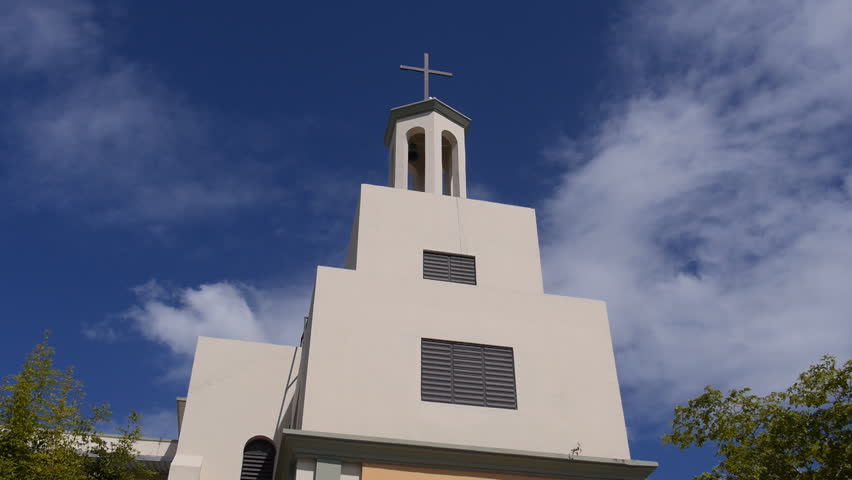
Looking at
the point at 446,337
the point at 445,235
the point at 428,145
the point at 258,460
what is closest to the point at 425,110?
the point at 428,145

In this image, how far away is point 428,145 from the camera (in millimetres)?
21172

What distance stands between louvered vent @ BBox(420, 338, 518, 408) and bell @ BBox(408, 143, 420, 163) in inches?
309

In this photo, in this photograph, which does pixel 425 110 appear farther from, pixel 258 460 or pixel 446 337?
pixel 258 460

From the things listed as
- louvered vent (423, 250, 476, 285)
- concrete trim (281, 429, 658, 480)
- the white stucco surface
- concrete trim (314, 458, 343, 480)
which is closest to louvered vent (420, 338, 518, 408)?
the white stucco surface

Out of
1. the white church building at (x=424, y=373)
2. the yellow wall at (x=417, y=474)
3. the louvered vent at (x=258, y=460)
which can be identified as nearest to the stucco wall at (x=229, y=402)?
the white church building at (x=424, y=373)

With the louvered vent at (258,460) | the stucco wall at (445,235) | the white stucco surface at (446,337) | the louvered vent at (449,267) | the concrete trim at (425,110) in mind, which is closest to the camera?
the white stucco surface at (446,337)

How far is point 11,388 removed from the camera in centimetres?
1750

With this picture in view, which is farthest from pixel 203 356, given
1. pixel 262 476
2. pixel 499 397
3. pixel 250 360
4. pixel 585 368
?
pixel 585 368

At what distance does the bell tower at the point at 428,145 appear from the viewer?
2078 centimetres

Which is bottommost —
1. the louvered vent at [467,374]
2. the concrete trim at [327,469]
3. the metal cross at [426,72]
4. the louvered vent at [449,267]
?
the concrete trim at [327,469]

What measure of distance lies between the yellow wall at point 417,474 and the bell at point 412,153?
1040cm

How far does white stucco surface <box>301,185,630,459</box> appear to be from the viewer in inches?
589

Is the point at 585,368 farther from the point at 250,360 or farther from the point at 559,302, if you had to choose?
the point at 250,360

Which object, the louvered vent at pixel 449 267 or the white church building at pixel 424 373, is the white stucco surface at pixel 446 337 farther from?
the louvered vent at pixel 449 267
